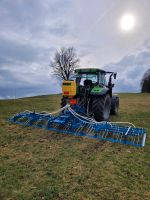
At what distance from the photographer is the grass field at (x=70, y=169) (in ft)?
10.8

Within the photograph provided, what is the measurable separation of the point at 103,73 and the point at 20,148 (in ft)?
18.2

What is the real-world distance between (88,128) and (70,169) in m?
2.48

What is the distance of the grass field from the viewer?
10.8 feet

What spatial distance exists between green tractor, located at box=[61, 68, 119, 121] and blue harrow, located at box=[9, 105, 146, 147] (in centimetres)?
48

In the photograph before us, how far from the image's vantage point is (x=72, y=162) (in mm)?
4406

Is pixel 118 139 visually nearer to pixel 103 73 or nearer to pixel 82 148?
pixel 82 148

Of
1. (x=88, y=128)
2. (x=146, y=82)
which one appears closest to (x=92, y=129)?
(x=88, y=128)

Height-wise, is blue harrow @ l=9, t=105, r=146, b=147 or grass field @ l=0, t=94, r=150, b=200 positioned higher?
blue harrow @ l=9, t=105, r=146, b=147

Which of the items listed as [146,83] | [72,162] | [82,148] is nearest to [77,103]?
[82,148]

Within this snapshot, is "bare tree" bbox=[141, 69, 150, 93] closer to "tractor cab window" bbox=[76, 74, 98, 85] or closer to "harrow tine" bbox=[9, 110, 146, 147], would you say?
"tractor cab window" bbox=[76, 74, 98, 85]

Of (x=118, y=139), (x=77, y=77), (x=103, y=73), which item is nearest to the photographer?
(x=118, y=139)

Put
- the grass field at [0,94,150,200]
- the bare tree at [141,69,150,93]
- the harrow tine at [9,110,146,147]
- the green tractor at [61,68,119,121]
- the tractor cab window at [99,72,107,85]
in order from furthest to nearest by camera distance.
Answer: the bare tree at [141,69,150,93], the tractor cab window at [99,72,107,85], the green tractor at [61,68,119,121], the harrow tine at [9,110,146,147], the grass field at [0,94,150,200]

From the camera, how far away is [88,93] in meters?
8.03

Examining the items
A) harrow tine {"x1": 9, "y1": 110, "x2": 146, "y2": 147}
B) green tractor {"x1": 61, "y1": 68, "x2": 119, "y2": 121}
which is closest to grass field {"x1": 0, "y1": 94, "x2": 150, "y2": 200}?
harrow tine {"x1": 9, "y1": 110, "x2": 146, "y2": 147}
